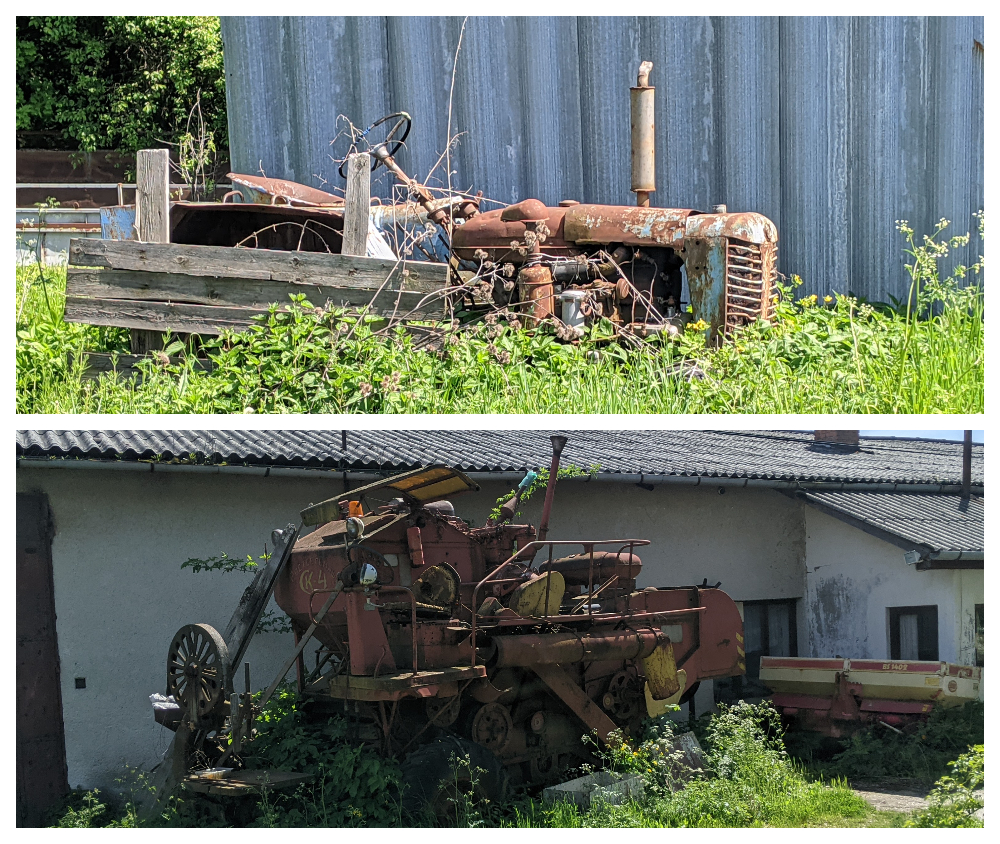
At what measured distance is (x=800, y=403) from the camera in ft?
21.8

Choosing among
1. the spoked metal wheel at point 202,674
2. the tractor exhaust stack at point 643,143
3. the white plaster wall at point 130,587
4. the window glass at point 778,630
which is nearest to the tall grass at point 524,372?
the white plaster wall at point 130,587

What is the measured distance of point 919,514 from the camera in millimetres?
9227

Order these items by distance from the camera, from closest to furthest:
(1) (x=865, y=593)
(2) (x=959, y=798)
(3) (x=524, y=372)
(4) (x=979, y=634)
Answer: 1. (2) (x=959, y=798)
2. (3) (x=524, y=372)
3. (4) (x=979, y=634)
4. (1) (x=865, y=593)

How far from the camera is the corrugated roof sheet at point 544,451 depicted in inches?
281

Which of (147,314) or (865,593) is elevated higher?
(147,314)

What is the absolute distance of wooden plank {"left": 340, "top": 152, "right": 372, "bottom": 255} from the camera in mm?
7277

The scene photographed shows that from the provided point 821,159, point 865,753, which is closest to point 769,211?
point 821,159

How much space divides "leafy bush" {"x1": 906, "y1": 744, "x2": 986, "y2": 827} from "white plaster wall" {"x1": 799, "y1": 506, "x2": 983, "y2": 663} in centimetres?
270

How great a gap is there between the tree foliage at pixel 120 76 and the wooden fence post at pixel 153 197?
38.4ft

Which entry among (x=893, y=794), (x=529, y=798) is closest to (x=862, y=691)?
(x=893, y=794)

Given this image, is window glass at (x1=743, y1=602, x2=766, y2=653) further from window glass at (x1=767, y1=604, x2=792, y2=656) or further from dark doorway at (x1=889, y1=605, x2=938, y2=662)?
dark doorway at (x1=889, y1=605, x2=938, y2=662)

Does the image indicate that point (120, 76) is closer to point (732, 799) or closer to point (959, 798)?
→ point (732, 799)

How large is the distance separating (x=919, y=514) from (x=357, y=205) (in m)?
5.56

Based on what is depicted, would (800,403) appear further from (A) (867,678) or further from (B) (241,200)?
(B) (241,200)
